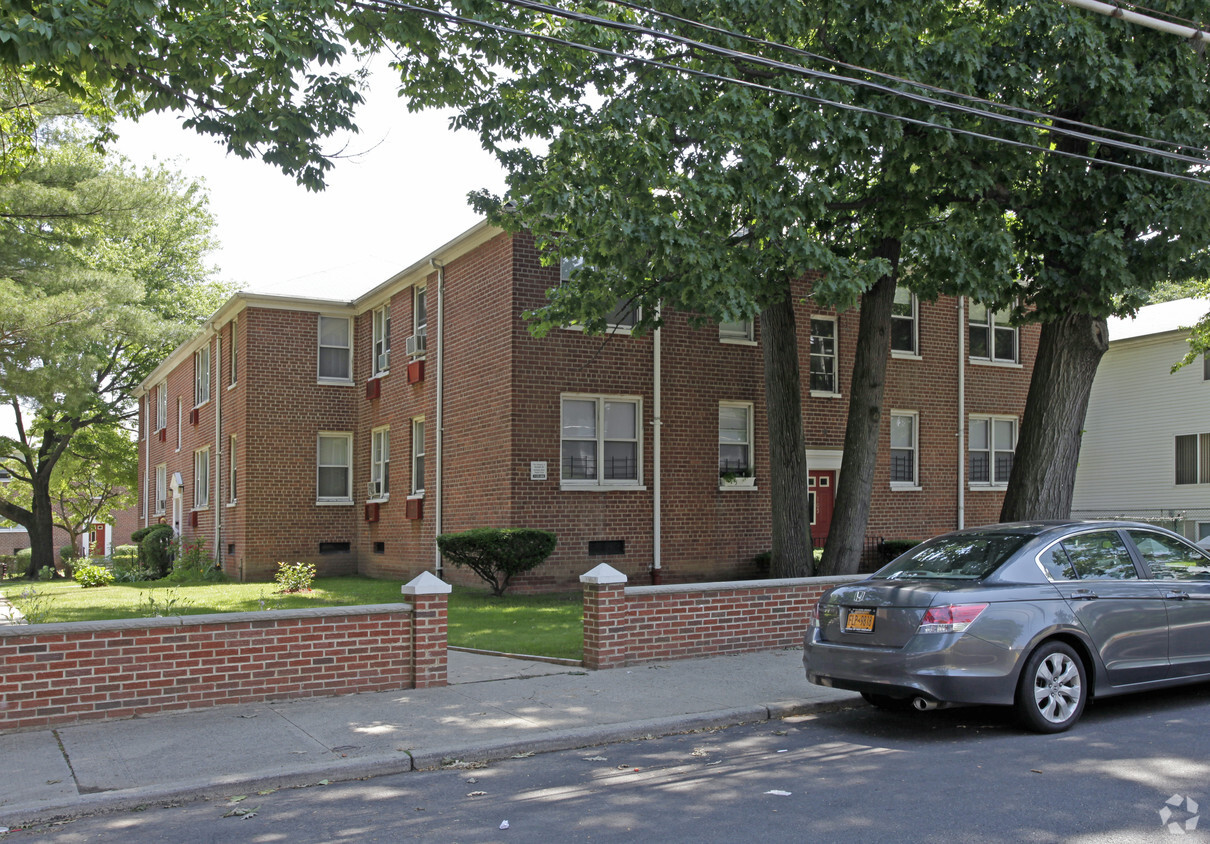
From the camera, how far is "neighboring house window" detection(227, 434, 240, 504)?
83.9 ft

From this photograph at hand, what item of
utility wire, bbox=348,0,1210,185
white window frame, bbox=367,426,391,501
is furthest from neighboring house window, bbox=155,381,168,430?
utility wire, bbox=348,0,1210,185

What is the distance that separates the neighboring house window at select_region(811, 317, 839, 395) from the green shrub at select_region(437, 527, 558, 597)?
7.31m

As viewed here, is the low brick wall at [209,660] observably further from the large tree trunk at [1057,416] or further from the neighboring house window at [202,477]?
the neighboring house window at [202,477]

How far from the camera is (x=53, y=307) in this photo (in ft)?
67.6

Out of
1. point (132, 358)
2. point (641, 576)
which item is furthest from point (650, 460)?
point (132, 358)

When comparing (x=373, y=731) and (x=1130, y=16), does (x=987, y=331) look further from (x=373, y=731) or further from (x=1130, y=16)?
(x=373, y=731)

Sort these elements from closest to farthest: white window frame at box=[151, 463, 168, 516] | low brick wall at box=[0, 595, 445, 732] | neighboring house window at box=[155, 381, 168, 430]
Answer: low brick wall at box=[0, 595, 445, 732] → white window frame at box=[151, 463, 168, 516] → neighboring house window at box=[155, 381, 168, 430]

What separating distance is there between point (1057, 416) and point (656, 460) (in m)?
7.36

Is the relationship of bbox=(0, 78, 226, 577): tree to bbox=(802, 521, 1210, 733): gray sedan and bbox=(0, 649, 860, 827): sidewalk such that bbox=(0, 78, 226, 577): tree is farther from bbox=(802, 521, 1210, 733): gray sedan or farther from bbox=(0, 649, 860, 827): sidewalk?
bbox=(802, 521, 1210, 733): gray sedan

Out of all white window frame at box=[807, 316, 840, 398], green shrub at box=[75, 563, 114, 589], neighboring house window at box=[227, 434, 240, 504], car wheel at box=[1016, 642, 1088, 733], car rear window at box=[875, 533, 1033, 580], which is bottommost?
green shrub at box=[75, 563, 114, 589]

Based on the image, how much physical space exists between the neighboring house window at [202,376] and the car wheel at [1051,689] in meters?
25.8

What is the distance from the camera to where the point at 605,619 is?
10.2 metres

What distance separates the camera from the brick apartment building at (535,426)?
A: 18.9 metres

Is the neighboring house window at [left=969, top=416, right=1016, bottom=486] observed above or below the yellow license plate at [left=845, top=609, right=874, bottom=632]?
above
